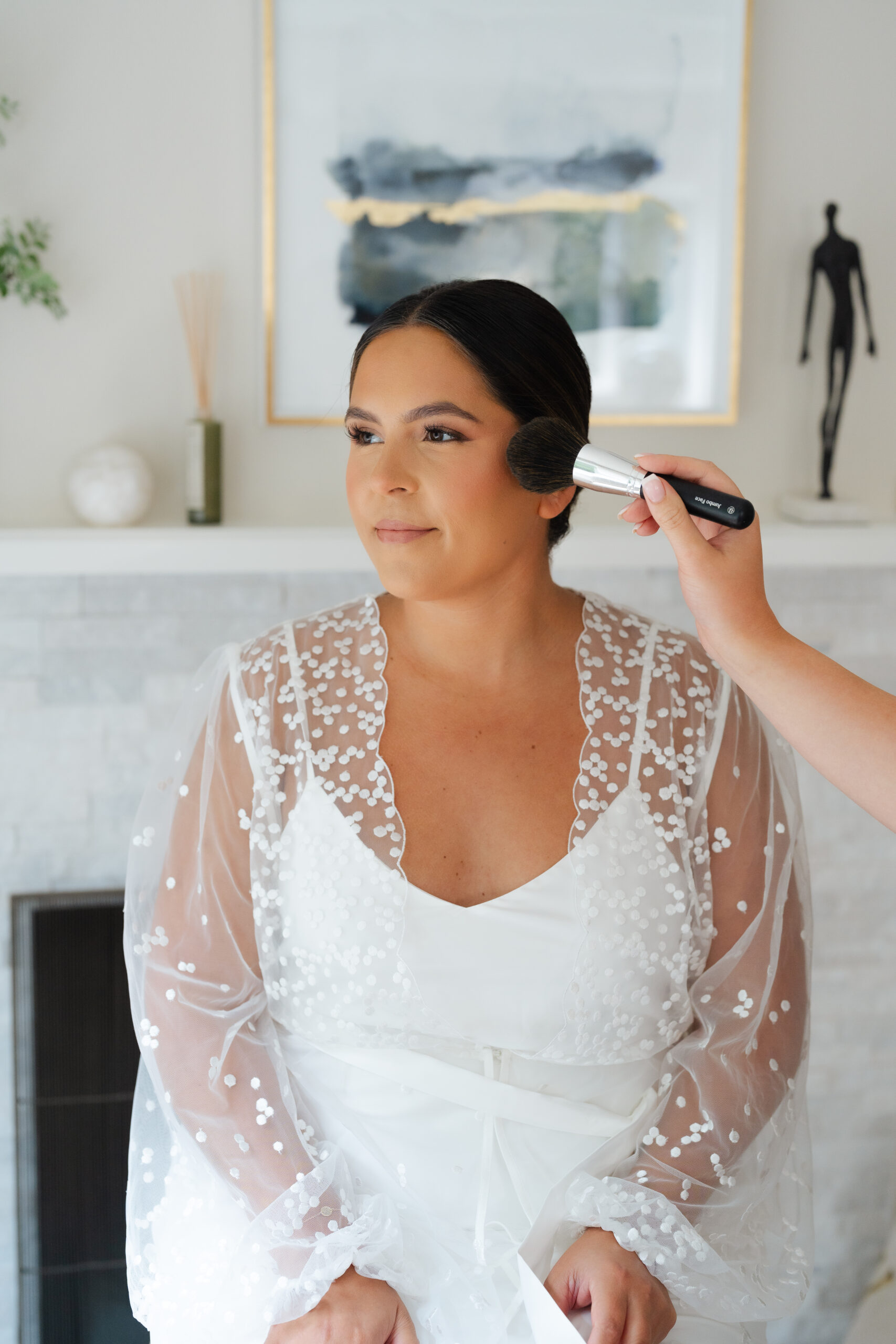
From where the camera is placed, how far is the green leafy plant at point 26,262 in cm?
169

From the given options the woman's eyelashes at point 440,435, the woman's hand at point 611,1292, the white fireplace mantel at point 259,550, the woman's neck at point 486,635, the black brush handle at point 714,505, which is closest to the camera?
the black brush handle at point 714,505

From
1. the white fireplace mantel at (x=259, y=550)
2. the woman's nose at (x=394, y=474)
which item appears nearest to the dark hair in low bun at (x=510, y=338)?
the woman's nose at (x=394, y=474)

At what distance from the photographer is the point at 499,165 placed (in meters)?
1.86

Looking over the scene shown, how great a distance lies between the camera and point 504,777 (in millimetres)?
1267

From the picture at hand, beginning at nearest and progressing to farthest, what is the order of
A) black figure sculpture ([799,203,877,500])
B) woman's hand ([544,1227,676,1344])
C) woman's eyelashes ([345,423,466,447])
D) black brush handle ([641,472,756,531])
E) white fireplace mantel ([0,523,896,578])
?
black brush handle ([641,472,756,531]), woman's hand ([544,1227,676,1344]), woman's eyelashes ([345,423,466,447]), white fireplace mantel ([0,523,896,578]), black figure sculpture ([799,203,877,500])

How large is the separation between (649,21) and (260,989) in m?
1.60

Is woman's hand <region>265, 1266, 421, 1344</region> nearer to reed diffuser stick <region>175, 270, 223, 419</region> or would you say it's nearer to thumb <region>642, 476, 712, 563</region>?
thumb <region>642, 476, 712, 563</region>

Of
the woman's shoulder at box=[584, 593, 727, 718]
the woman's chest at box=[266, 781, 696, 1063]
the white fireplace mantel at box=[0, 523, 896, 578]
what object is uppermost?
the white fireplace mantel at box=[0, 523, 896, 578]

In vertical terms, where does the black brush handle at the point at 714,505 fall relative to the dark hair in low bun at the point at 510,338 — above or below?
below

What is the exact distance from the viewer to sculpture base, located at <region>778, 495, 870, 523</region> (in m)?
1.94

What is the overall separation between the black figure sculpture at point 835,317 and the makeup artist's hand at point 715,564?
1134mm

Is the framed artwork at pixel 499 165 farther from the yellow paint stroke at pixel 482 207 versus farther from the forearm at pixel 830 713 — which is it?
the forearm at pixel 830 713

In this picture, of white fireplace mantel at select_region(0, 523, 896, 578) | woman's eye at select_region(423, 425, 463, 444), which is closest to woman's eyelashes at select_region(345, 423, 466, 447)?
woman's eye at select_region(423, 425, 463, 444)

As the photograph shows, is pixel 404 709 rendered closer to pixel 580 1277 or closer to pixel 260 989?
pixel 260 989
